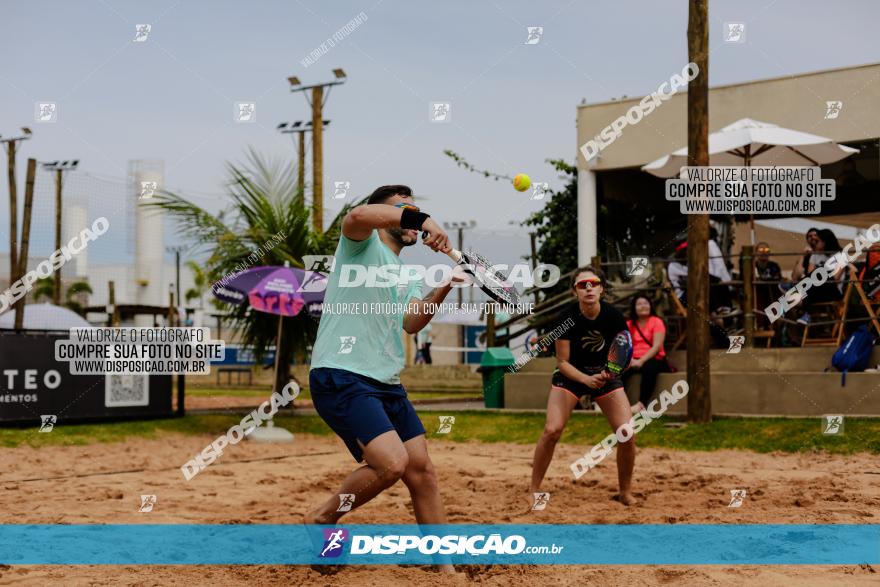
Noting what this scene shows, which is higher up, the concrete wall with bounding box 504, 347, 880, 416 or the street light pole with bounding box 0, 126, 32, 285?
the street light pole with bounding box 0, 126, 32, 285

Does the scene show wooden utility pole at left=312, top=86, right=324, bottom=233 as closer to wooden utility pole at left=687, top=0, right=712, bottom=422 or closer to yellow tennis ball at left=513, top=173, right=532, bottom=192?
wooden utility pole at left=687, top=0, right=712, bottom=422

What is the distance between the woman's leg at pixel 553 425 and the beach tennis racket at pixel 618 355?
0.39 m

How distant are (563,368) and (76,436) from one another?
24.2 feet

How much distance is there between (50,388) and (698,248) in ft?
28.3

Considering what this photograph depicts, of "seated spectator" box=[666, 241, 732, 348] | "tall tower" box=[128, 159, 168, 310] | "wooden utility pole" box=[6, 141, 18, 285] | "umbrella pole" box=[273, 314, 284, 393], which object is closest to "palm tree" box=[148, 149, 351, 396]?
"umbrella pole" box=[273, 314, 284, 393]

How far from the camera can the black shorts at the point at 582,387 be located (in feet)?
24.3

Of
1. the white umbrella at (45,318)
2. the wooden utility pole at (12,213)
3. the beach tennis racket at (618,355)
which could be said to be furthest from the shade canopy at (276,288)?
the wooden utility pole at (12,213)

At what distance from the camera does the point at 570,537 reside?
19.6ft

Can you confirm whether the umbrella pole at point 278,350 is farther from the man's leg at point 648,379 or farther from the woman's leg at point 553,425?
the woman's leg at point 553,425

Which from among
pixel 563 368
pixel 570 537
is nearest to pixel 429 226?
pixel 570 537

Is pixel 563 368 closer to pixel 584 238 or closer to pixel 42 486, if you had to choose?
pixel 42 486

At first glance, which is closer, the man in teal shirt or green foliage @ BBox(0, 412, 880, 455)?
the man in teal shirt

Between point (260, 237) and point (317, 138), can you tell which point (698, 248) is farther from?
Result: point (317, 138)

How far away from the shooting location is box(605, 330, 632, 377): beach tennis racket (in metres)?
7.34
